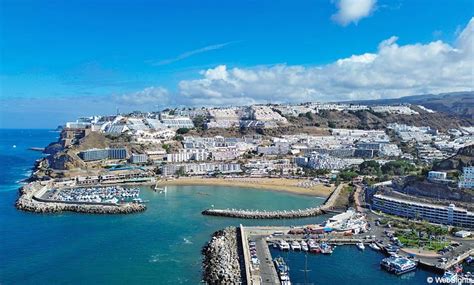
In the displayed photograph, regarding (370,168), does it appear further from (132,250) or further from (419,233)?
(132,250)

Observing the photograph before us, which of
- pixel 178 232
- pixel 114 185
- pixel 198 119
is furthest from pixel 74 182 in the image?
pixel 198 119

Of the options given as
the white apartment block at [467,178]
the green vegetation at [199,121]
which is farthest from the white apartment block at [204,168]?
the green vegetation at [199,121]

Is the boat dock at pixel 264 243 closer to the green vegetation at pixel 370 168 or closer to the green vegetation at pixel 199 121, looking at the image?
the green vegetation at pixel 370 168

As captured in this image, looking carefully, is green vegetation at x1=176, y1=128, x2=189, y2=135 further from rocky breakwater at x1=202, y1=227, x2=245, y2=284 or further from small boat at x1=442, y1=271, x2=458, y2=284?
small boat at x1=442, y1=271, x2=458, y2=284

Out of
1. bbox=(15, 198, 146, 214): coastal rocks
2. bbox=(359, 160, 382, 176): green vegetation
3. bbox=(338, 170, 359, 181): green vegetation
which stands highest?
bbox=(359, 160, 382, 176): green vegetation

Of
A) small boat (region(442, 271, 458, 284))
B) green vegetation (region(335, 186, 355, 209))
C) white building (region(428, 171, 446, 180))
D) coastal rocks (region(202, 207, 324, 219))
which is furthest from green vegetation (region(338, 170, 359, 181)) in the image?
small boat (region(442, 271, 458, 284))
